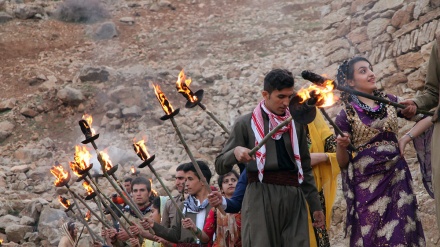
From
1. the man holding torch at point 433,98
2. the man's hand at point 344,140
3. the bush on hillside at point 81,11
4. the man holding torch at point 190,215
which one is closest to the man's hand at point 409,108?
the man holding torch at point 433,98

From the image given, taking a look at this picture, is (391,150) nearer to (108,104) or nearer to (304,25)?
(108,104)

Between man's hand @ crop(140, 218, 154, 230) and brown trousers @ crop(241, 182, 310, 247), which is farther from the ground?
brown trousers @ crop(241, 182, 310, 247)

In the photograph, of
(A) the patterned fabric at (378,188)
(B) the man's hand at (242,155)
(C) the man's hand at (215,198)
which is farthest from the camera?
(A) the patterned fabric at (378,188)

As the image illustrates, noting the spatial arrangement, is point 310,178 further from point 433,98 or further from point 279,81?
point 433,98

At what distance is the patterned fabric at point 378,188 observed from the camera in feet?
17.5

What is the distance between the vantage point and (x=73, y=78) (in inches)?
868

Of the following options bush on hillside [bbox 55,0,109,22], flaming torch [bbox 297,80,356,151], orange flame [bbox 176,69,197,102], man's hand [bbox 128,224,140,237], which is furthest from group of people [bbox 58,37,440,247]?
bush on hillside [bbox 55,0,109,22]

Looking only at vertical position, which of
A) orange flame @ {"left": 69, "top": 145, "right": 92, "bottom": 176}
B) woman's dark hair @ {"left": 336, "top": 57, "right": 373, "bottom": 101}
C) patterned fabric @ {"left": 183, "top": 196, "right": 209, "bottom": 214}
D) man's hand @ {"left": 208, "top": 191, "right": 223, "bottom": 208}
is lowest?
patterned fabric @ {"left": 183, "top": 196, "right": 209, "bottom": 214}

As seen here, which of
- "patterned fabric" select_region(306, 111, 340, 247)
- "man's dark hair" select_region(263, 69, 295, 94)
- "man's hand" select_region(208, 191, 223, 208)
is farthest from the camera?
"patterned fabric" select_region(306, 111, 340, 247)

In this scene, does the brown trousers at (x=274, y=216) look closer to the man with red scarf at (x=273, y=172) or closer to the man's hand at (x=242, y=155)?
the man with red scarf at (x=273, y=172)

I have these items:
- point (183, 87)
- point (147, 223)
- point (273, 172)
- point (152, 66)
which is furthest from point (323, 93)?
point (152, 66)

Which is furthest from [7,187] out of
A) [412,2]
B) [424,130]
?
[424,130]

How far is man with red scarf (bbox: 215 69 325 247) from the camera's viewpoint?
4773mm

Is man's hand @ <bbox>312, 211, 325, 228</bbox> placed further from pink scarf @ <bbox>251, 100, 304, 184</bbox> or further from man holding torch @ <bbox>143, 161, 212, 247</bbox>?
man holding torch @ <bbox>143, 161, 212, 247</bbox>
